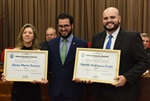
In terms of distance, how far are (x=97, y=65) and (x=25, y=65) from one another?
2.61 ft

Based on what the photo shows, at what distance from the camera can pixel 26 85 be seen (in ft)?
8.64

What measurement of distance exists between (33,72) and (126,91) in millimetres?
988

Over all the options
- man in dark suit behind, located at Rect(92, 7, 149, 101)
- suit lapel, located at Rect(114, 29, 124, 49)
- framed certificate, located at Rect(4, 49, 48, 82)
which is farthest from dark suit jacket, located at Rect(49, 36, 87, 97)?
suit lapel, located at Rect(114, 29, 124, 49)

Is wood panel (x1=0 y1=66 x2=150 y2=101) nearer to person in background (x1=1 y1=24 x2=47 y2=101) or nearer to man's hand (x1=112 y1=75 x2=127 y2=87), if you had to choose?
person in background (x1=1 y1=24 x2=47 y2=101)

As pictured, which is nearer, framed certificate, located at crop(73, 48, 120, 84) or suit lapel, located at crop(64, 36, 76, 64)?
framed certificate, located at crop(73, 48, 120, 84)

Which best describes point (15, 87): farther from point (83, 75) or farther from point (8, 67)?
point (83, 75)

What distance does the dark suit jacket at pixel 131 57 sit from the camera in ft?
7.18

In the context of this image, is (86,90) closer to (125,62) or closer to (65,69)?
(65,69)

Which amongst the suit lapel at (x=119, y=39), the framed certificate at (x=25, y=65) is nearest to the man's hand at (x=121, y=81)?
the suit lapel at (x=119, y=39)

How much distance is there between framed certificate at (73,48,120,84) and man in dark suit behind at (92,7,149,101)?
6 cm

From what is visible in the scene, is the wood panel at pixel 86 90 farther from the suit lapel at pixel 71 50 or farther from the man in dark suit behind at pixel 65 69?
the suit lapel at pixel 71 50

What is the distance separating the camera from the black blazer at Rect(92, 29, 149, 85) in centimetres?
219

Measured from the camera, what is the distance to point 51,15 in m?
5.57

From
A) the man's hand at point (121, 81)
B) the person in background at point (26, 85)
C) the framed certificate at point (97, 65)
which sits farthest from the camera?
the person in background at point (26, 85)
